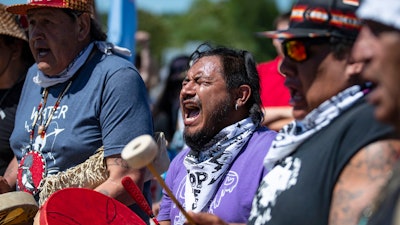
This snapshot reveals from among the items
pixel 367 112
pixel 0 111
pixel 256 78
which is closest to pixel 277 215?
pixel 367 112

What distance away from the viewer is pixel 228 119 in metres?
3.82

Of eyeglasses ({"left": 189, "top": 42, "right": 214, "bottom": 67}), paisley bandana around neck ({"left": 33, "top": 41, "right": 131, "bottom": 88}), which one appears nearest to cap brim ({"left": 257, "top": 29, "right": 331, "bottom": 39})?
eyeglasses ({"left": 189, "top": 42, "right": 214, "bottom": 67})

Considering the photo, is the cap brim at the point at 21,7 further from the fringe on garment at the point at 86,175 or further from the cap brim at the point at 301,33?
the cap brim at the point at 301,33

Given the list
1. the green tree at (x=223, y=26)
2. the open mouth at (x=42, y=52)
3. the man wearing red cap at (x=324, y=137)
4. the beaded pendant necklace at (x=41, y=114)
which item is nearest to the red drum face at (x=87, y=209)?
the beaded pendant necklace at (x=41, y=114)

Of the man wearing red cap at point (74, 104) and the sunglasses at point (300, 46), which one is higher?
the sunglasses at point (300, 46)

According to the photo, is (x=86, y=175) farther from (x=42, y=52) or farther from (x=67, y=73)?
(x=42, y=52)

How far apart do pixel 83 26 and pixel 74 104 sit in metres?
0.45

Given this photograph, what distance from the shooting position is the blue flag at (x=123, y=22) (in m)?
6.41

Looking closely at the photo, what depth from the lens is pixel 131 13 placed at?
6.52 metres

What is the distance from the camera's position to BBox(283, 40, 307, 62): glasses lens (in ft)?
9.41

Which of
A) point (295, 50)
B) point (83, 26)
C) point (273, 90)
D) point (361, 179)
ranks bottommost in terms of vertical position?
point (273, 90)

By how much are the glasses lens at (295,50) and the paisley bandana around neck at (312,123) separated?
20 centimetres

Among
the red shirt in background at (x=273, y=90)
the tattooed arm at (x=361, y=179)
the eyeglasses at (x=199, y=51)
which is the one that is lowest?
the red shirt in background at (x=273, y=90)

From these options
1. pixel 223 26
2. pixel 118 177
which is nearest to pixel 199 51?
pixel 118 177
